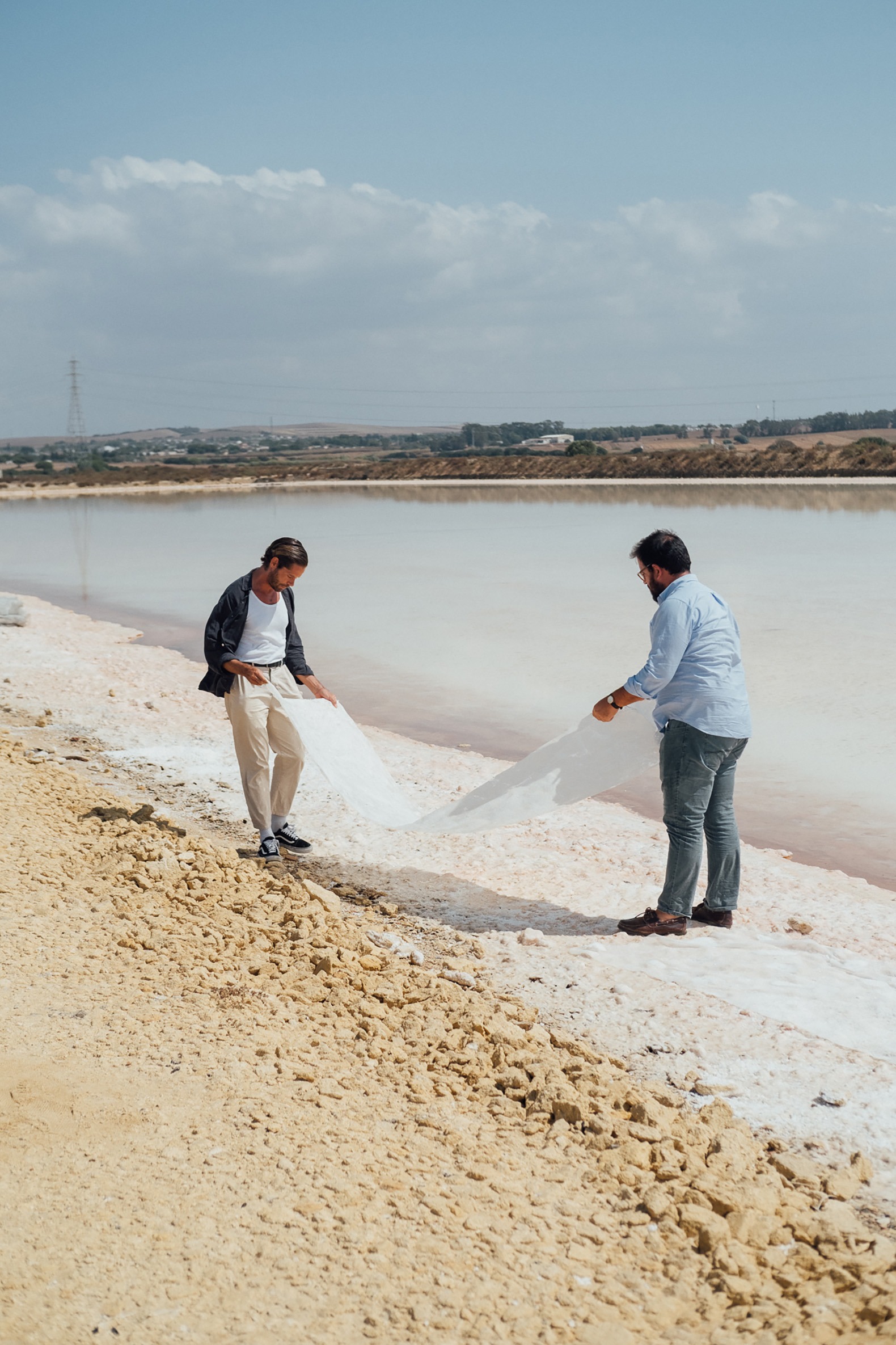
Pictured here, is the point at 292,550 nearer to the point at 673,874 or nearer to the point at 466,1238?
the point at 673,874

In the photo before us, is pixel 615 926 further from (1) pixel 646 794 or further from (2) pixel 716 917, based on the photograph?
(1) pixel 646 794

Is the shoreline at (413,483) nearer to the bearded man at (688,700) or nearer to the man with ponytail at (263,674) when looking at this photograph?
the man with ponytail at (263,674)

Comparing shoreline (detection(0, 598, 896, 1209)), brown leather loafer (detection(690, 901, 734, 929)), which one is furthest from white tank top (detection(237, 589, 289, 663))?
brown leather loafer (detection(690, 901, 734, 929))

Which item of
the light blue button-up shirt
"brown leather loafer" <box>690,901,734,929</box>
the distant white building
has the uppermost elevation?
the distant white building

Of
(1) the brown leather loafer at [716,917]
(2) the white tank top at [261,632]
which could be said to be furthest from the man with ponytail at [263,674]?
(1) the brown leather loafer at [716,917]

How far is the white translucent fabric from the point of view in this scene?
16.3 ft

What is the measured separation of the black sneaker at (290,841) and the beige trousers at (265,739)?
0.86 feet

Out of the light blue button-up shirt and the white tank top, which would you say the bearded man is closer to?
the light blue button-up shirt

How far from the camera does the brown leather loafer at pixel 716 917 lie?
508cm

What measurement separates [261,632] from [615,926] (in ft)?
7.62

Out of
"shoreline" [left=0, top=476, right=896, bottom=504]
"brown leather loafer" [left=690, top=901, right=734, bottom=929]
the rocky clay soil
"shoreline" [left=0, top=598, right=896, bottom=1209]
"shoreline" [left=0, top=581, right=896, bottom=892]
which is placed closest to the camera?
the rocky clay soil

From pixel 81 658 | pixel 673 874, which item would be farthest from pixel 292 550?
pixel 81 658

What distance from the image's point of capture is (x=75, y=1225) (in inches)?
112

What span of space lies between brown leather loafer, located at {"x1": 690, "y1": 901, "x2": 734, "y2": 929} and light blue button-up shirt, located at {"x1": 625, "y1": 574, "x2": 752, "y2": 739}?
0.96m
